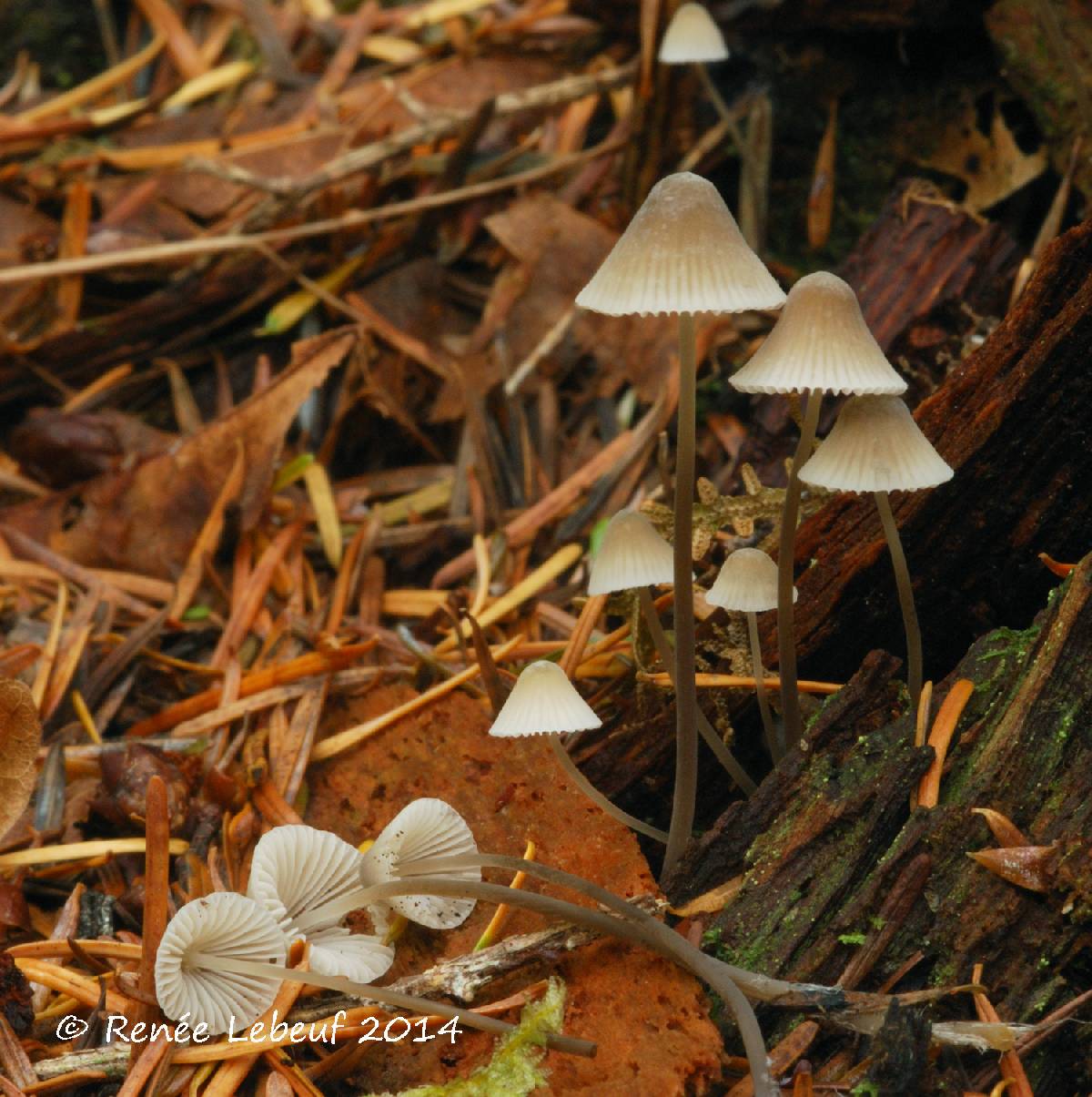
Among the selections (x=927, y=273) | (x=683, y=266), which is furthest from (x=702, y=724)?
(x=927, y=273)

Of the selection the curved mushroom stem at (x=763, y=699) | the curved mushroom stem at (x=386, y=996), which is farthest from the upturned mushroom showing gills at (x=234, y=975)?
the curved mushroom stem at (x=763, y=699)

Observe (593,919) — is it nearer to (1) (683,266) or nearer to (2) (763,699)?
(2) (763,699)

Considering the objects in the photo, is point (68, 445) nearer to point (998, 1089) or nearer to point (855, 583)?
point (855, 583)

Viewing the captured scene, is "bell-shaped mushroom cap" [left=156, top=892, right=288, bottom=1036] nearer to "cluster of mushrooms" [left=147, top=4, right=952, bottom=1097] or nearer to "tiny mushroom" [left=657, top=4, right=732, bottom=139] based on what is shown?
"cluster of mushrooms" [left=147, top=4, right=952, bottom=1097]

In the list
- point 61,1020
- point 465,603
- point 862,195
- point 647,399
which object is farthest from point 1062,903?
point 862,195

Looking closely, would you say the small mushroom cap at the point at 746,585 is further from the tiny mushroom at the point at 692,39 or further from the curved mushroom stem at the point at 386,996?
the tiny mushroom at the point at 692,39

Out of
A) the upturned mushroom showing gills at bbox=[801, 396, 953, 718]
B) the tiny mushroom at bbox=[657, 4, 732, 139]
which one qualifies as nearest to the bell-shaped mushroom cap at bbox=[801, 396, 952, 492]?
the upturned mushroom showing gills at bbox=[801, 396, 953, 718]
